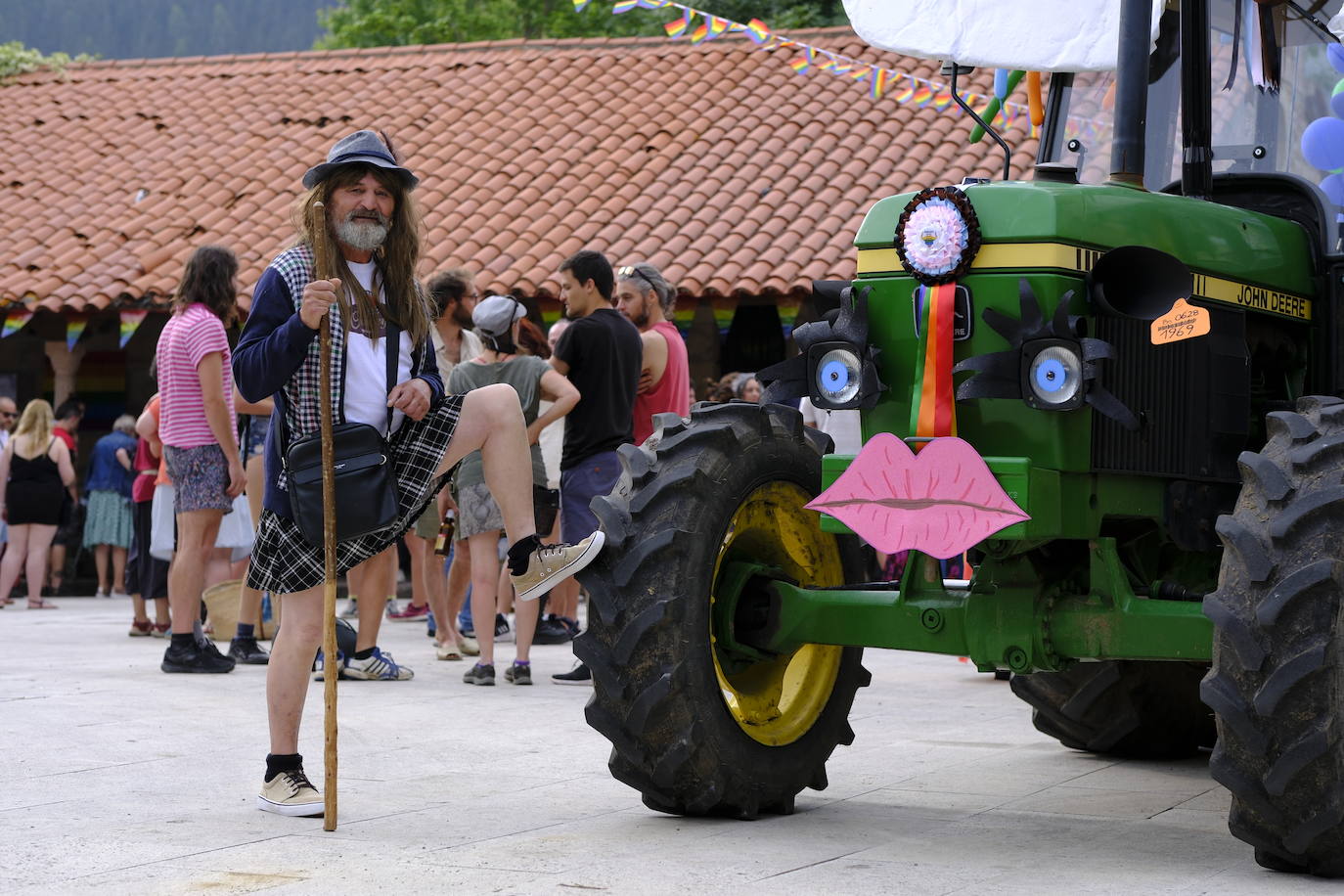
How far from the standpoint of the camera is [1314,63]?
5.90m

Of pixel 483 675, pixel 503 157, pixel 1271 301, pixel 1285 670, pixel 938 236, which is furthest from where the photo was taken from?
pixel 503 157

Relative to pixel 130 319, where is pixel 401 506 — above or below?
below

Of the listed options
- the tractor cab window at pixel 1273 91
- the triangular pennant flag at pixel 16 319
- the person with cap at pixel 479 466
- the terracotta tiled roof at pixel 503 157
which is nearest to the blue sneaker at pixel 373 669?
the person with cap at pixel 479 466

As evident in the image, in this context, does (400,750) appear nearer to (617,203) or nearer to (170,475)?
(170,475)

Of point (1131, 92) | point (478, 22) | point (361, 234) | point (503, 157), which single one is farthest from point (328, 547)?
point (478, 22)

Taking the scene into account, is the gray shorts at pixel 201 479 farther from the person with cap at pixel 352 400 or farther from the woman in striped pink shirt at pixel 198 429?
the person with cap at pixel 352 400

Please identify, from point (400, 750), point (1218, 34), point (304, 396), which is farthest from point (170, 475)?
point (1218, 34)

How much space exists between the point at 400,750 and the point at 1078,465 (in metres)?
2.85

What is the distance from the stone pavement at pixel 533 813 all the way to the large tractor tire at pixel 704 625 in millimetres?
160

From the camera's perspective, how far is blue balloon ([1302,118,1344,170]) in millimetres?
5742

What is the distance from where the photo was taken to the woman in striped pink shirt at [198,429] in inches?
346

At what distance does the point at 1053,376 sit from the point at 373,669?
482cm

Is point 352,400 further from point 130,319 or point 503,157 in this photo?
point 503,157

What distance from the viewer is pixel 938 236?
4.98 meters
